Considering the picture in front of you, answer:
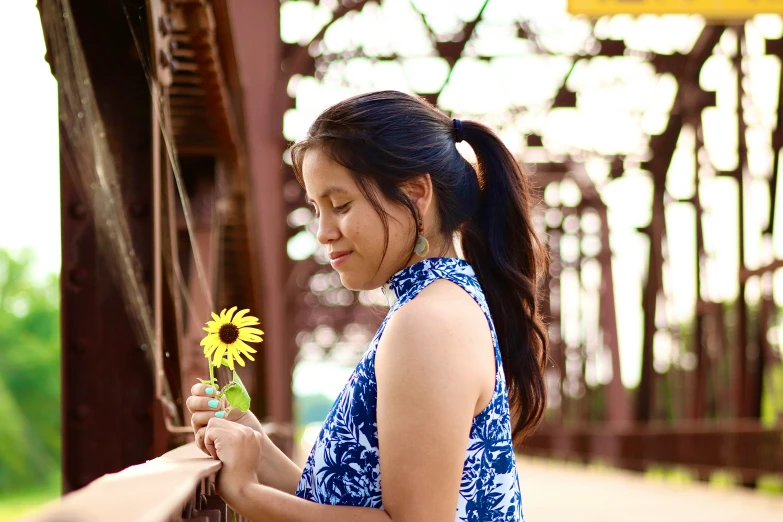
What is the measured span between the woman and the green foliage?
67.6 metres

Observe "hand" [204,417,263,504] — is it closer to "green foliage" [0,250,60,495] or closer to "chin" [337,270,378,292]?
"chin" [337,270,378,292]

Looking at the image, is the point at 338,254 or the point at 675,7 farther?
the point at 675,7

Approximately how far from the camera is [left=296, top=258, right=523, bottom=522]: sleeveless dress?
6.14ft

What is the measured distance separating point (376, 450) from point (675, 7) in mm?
5377

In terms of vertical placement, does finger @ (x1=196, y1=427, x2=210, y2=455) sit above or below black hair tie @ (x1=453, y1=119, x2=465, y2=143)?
below

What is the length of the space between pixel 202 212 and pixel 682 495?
888 centimetres

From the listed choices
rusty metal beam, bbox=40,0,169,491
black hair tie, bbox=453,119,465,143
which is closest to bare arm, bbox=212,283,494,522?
black hair tie, bbox=453,119,465,143

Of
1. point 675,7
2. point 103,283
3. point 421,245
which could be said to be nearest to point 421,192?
point 421,245

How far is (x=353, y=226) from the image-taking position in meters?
1.95

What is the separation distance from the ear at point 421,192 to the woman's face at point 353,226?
0.03 metres

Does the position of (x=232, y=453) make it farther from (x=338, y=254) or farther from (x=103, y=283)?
(x=103, y=283)

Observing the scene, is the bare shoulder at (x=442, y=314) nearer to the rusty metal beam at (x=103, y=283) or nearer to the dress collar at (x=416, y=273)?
the dress collar at (x=416, y=273)

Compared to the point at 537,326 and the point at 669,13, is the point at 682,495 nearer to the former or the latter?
the point at 669,13

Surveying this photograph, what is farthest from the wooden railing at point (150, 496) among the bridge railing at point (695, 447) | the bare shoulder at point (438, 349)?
the bridge railing at point (695, 447)
